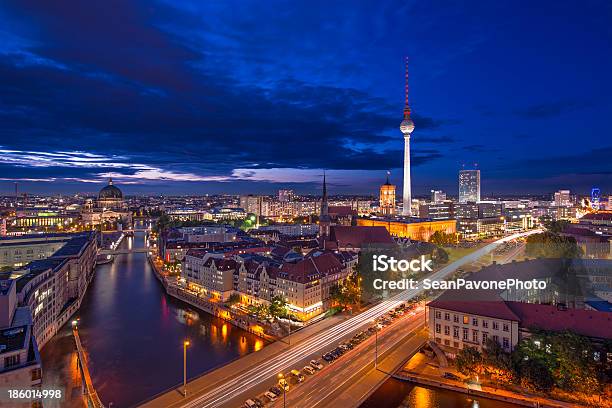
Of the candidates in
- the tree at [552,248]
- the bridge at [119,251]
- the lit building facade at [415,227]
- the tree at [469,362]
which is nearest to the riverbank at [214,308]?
the tree at [469,362]

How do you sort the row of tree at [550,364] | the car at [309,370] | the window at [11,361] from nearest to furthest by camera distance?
the window at [11,361]
the row of tree at [550,364]
the car at [309,370]

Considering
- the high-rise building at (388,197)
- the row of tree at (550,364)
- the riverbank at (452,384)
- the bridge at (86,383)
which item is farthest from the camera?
the high-rise building at (388,197)

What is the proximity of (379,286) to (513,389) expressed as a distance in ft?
37.0

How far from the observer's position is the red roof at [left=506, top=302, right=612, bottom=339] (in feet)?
42.2

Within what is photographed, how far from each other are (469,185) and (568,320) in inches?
4578

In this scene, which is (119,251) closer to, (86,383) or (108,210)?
(86,383)

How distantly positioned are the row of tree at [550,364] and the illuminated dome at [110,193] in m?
81.9

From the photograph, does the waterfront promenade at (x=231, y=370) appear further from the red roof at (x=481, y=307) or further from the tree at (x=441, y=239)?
the tree at (x=441, y=239)

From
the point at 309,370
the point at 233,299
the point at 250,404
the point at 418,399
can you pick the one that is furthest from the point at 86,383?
the point at 418,399

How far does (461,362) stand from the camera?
13609 millimetres

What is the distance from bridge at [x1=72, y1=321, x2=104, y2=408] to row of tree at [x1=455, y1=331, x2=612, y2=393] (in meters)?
12.7

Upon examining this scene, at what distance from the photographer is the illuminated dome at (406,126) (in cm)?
6138

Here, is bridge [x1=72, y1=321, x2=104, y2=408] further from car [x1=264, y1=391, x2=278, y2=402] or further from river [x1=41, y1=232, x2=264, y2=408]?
car [x1=264, y1=391, x2=278, y2=402]

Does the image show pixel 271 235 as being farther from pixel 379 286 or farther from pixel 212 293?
pixel 379 286
